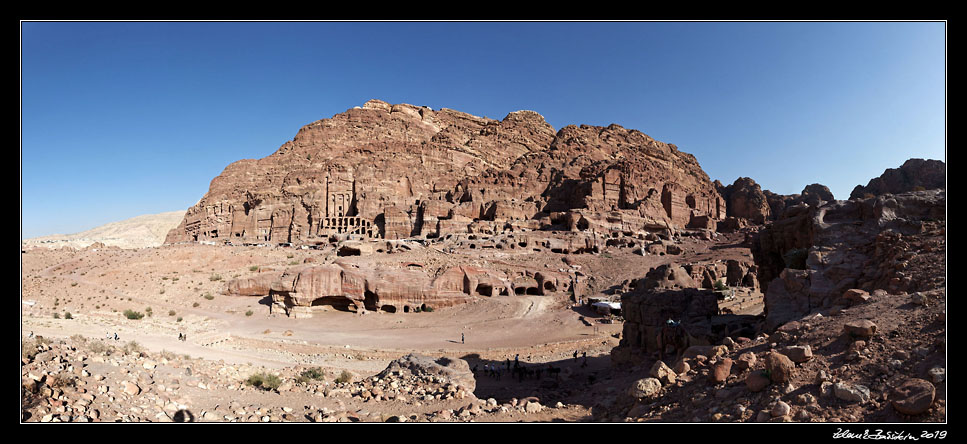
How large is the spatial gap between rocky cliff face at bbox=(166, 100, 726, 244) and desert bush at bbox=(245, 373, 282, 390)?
45772mm

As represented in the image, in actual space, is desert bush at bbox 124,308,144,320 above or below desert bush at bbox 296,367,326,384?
below

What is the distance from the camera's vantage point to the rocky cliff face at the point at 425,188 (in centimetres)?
6384

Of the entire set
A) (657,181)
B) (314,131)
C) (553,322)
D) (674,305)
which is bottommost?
(553,322)

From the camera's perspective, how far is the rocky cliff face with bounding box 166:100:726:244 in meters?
63.8

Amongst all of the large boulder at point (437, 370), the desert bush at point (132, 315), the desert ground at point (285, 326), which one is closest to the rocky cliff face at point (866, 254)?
the desert ground at point (285, 326)

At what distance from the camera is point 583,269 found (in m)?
41.6

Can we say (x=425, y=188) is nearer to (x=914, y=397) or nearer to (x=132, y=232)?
(x=914, y=397)

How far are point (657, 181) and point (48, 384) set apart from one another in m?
86.3

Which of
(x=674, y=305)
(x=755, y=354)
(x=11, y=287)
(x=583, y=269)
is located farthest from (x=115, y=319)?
(x=583, y=269)

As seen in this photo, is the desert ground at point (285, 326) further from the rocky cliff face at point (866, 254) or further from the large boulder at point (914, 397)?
the rocky cliff face at point (866, 254)

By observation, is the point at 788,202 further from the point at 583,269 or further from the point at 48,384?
the point at 48,384

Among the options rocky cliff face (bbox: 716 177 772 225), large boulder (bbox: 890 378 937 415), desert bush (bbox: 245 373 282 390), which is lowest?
desert bush (bbox: 245 373 282 390)

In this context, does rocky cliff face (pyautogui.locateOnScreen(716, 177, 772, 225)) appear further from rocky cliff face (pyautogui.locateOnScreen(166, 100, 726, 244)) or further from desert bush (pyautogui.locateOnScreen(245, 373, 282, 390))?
desert bush (pyautogui.locateOnScreen(245, 373, 282, 390))

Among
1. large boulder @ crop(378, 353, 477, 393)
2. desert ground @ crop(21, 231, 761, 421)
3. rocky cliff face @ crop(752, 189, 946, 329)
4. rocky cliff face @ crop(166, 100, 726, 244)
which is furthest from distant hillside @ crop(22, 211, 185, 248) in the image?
rocky cliff face @ crop(752, 189, 946, 329)
